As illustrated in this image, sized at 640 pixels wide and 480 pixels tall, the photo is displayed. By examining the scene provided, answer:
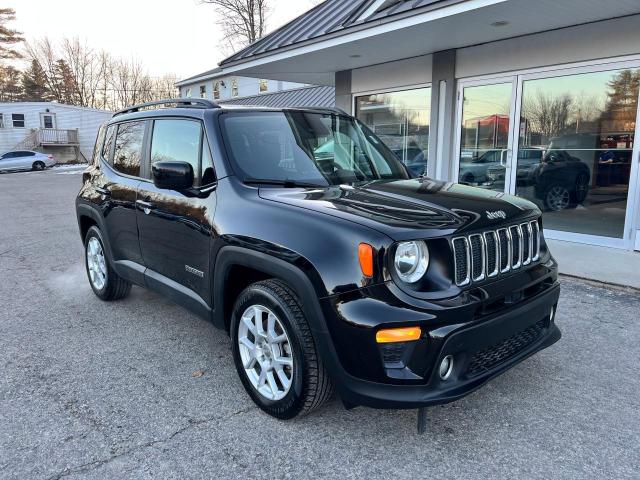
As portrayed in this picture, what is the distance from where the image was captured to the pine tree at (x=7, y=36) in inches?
1885

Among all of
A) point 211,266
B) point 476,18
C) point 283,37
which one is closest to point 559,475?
point 211,266

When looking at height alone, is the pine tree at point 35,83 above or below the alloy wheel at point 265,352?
above

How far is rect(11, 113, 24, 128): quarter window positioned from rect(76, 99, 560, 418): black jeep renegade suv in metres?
41.5

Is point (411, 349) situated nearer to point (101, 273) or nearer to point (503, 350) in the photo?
point (503, 350)

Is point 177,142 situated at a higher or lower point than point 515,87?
lower

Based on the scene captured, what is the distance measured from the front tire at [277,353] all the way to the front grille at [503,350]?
78 cm

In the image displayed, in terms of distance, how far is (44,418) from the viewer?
2.98 m

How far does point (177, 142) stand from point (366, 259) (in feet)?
6.78

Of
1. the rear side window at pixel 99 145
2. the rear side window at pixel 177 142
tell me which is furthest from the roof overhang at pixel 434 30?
the rear side window at pixel 99 145

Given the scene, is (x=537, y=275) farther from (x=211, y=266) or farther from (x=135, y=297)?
(x=135, y=297)

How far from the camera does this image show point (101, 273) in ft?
16.7

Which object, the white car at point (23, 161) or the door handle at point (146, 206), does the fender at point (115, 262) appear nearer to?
the door handle at point (146, 206)

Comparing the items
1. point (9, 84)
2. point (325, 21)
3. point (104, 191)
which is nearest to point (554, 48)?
point (325, 21)

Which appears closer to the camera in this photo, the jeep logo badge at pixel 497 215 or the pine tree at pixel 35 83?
the jeep logo badge at pixel 497 215
